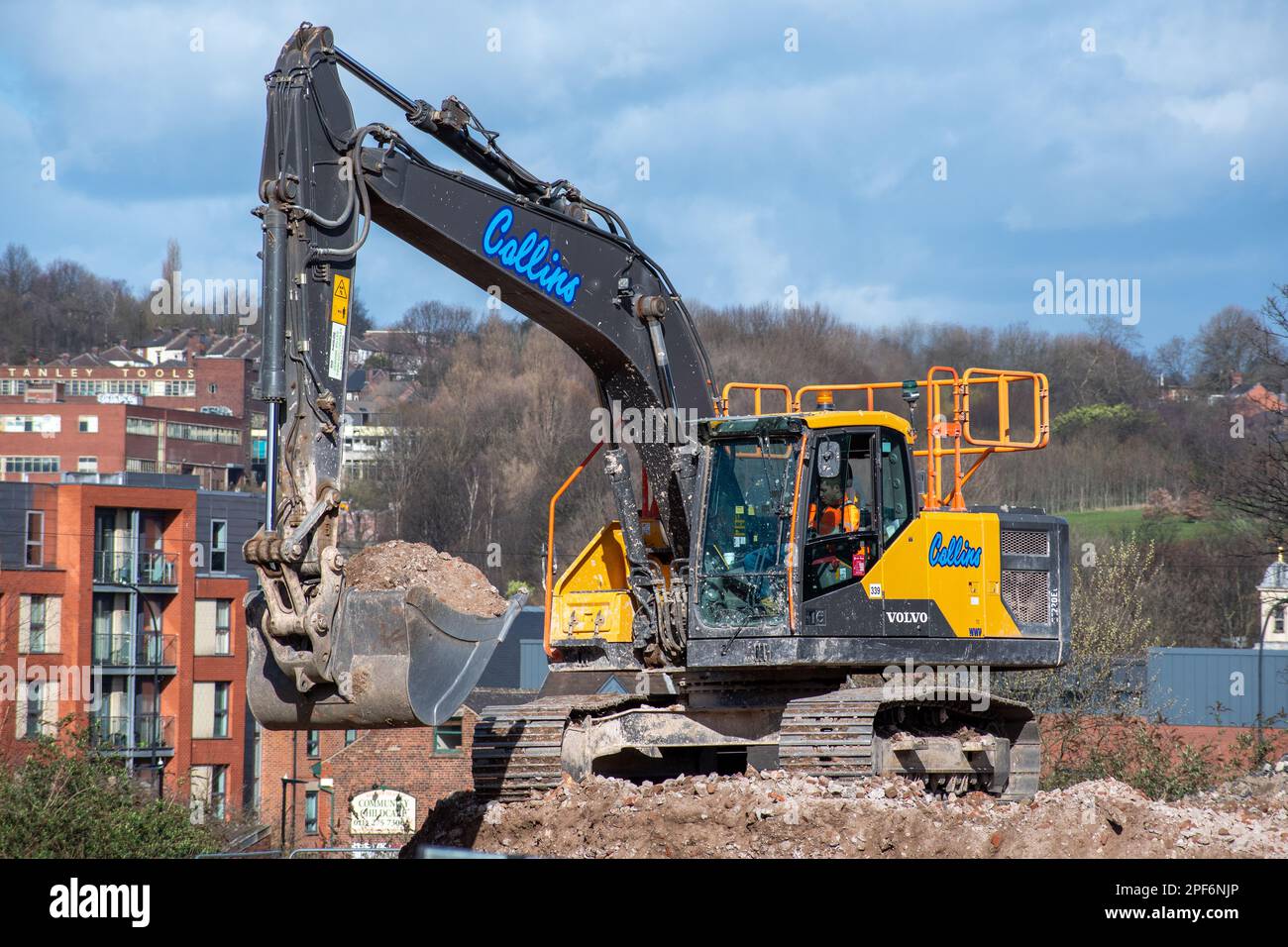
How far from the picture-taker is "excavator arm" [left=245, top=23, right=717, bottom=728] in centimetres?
1080

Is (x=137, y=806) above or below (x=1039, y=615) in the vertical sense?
below

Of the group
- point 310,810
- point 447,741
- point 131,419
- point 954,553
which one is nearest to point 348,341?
point 954,553

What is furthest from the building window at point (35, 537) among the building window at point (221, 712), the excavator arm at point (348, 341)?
the excavator arm at point (348, 341)

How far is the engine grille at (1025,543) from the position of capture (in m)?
15.2

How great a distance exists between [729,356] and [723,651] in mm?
49383

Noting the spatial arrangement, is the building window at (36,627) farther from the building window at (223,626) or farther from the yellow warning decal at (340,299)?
the yellow warning decal at (340,299)

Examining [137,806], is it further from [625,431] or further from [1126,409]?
[1126,409]

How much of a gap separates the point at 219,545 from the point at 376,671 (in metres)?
54.0

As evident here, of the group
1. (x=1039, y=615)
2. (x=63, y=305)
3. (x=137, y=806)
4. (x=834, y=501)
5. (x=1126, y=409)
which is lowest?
(x=137, y=806)

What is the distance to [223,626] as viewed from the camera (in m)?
59.8

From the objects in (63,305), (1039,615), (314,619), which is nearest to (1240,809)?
(1039,615)

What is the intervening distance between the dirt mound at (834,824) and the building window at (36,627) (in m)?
44.3
